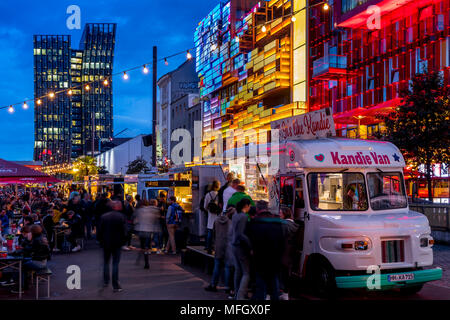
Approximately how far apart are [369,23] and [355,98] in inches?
203

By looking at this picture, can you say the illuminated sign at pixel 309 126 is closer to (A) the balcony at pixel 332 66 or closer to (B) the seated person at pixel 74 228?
(B) the seated person at pixel 74 228

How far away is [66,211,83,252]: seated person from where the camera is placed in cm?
1752

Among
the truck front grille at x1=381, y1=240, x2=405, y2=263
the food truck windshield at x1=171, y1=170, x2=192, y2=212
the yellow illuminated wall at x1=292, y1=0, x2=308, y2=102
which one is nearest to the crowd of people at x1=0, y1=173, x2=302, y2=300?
the truck front grille at x1=381, y1=240, x2=405, y2=263

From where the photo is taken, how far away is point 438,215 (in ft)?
64.0

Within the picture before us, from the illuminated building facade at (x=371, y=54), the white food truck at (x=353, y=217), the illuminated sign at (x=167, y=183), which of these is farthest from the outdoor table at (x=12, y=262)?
the illuminated building facade at (x=371, y=54)

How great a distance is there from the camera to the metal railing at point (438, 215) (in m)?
19.2

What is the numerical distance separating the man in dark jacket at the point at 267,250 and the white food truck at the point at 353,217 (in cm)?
157

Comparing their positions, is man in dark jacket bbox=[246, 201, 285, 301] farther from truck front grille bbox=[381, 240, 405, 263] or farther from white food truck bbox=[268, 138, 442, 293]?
truck front grille bbox=[381, 240, 405, 263]

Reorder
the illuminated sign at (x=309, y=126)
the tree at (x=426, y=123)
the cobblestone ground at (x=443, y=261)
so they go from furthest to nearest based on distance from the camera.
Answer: the tree at (x=426, y=123) → the cobblestone ground at (x=443, y=261) → the illuminated sign at (x=309, y=126)

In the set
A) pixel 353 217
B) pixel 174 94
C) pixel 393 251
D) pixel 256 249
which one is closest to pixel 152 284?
pixel 256 249

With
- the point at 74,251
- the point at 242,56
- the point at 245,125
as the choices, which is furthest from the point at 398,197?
the point at 242,56

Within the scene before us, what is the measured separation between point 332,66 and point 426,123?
667 inches

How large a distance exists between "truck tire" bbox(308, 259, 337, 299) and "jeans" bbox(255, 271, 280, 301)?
1618 millimetres
